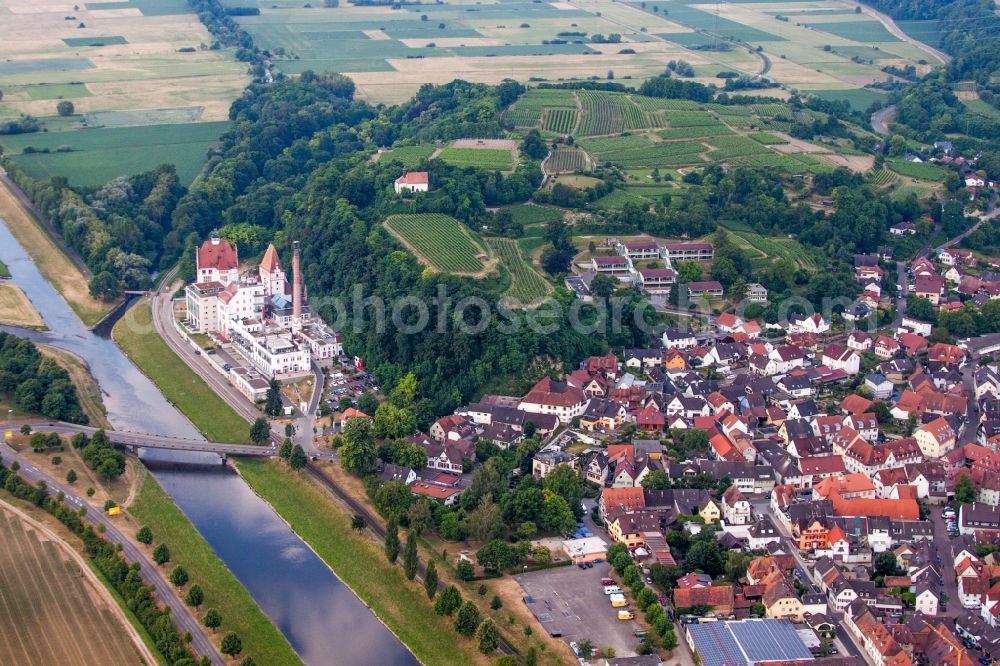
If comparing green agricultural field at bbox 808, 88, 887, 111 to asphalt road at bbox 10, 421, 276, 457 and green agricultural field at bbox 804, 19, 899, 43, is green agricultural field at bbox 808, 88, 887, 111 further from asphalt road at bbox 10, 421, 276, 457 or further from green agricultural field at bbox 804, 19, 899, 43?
asphalt road at bbox 10, 421, 276, 457

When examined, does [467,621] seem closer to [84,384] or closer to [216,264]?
[84,384]

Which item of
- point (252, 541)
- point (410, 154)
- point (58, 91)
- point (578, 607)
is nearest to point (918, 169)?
point (410, 154)

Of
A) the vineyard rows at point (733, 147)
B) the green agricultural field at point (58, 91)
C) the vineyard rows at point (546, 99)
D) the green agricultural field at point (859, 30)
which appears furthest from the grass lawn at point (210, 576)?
the green agricultural field at point (859, 30)

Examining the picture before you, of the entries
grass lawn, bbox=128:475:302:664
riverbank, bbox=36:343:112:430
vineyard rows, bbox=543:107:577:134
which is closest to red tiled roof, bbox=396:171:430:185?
vineyard rows, bbox=543:107:577:134

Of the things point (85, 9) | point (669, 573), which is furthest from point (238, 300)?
point (85, 9)

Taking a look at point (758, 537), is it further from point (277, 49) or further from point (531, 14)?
point (531, 14)

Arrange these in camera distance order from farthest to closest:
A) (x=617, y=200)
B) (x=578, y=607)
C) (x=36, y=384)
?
(x=617, y=200) → (x=36, y=384) → (x=578, y=607)
